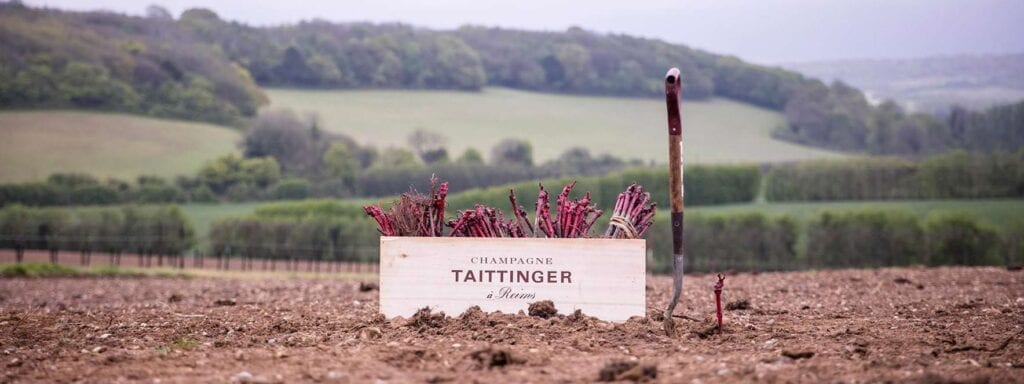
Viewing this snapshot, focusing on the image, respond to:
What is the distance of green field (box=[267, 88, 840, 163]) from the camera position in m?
108

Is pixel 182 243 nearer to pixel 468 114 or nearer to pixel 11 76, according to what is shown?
pixel 11 76

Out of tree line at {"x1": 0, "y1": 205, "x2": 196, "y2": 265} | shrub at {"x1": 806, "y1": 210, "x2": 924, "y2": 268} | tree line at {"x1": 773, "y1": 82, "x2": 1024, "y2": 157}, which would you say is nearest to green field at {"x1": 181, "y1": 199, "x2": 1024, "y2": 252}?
tree line at {"x1": 0, "y1": 205, "x2": 196, "y2": 265}

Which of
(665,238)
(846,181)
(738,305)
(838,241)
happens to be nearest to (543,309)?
(738,305)

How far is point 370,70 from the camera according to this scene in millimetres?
136750

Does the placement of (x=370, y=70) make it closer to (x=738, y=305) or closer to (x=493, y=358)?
(x=738, y=305)

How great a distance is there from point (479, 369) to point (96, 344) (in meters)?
4.51

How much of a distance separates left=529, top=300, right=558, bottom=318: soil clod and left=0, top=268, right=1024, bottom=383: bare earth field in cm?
16

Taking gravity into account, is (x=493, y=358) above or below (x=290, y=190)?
below

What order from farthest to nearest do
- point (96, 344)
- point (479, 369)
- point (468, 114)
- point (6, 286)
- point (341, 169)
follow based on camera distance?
point (468, 114), point (341, 169), point (6, 286), point (96, 344), point (479, 369)

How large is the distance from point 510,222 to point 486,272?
105cm

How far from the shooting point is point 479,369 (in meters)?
9.66

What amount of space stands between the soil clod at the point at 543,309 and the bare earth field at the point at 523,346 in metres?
0.16

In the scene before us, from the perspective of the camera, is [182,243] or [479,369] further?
[182,243]

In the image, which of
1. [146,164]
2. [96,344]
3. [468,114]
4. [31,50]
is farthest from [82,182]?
[96,344]
